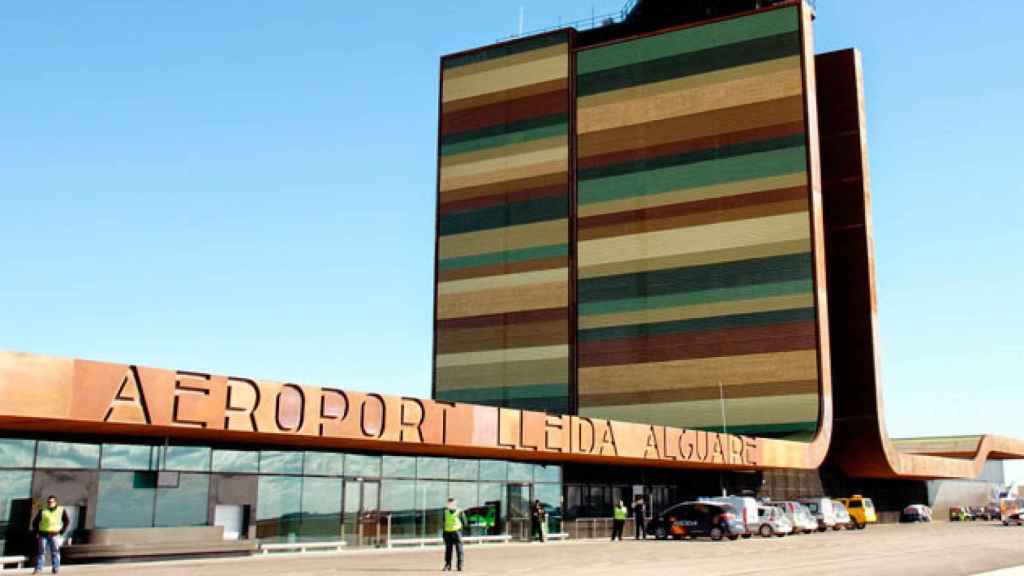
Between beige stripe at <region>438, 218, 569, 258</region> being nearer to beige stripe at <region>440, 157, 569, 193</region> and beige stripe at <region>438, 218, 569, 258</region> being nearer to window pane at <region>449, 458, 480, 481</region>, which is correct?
beige stripe at <region>440, 157, 569, 193</region>

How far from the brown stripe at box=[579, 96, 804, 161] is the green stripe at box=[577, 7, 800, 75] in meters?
4.73

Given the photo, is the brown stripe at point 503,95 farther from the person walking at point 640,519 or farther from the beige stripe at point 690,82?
the person walking at point 640,519

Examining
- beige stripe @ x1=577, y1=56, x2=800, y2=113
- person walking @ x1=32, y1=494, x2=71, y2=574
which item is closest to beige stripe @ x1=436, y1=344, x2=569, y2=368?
beige stripe @ x1=577, y1=56, x2=800, y2=113

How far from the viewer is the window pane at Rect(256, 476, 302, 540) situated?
3394cm

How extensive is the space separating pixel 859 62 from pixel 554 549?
52701 mm

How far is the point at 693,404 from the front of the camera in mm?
65812

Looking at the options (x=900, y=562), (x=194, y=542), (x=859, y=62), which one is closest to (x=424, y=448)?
(x=194, y=542)

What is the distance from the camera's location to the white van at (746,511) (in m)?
44.6

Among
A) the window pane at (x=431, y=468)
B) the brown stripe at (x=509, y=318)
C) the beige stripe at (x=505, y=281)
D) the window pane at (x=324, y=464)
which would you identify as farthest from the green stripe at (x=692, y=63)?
the window pane at (x=324, y=464)

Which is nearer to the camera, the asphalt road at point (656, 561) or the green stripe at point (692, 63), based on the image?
the asphalt road at point (656, 561)

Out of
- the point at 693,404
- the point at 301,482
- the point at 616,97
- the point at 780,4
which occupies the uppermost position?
the point at 780,4

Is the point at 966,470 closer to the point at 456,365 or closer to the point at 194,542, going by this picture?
the point at 456,365

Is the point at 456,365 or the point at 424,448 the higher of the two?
the point at 456,365

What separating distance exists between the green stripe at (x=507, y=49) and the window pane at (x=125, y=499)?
176 ft
